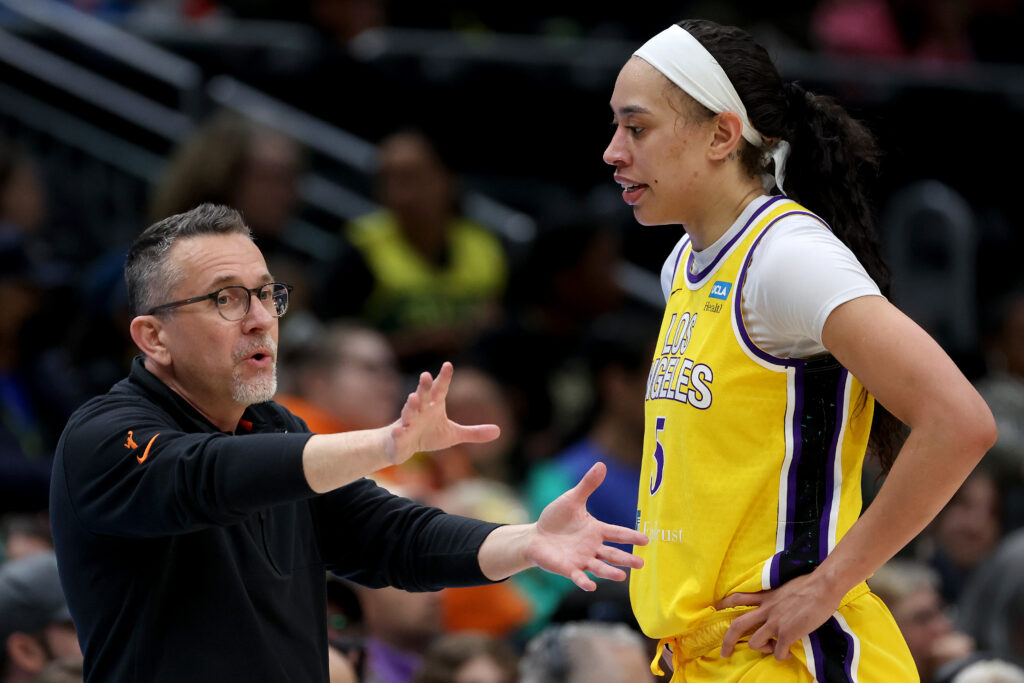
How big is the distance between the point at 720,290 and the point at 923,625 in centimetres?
273

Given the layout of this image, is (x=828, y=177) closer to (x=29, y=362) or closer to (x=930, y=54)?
(x=29, y=362)

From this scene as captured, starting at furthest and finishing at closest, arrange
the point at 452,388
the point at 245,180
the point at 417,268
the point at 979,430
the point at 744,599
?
the point at 417,268, the point at 245,180, the point at 452,388, the point at 744,599, the point at 979,430

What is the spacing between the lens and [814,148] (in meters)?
3.15

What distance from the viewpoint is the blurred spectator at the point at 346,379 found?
611 centimetres

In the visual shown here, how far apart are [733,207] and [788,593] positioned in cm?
82

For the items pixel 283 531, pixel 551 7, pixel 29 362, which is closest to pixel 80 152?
pixel 29 362

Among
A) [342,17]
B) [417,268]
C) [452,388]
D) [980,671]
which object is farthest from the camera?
[342,17]

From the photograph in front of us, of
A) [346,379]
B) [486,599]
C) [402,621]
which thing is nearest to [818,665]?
[402,621]

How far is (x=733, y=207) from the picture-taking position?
308 cm

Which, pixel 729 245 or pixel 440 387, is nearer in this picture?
pixel 440 387

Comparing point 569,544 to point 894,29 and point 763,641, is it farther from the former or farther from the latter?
point 894,29

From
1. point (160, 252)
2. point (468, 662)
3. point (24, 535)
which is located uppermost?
point (160, 252)

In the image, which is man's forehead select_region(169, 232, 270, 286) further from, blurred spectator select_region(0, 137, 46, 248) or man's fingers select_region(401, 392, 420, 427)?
blurred spectator select_region(0, 137, 46, 248)

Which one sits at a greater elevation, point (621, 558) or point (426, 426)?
point (426, 426)
